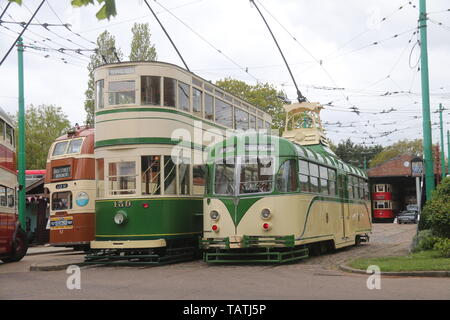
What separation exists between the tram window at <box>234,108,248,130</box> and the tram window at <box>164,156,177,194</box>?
16.5 ft

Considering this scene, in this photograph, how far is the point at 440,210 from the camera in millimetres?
14805

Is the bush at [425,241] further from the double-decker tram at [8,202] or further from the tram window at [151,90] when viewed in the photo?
the double-decker tram at [8,202]

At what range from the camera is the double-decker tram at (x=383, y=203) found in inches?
2547

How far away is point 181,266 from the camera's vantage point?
1577cm

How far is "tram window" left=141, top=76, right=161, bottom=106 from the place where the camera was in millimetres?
16938

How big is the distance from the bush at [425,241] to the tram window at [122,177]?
7844mm

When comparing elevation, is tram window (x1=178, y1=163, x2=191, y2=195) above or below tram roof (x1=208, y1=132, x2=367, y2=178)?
below

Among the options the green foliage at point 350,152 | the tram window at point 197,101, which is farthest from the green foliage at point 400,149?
the tram window at point 197,101

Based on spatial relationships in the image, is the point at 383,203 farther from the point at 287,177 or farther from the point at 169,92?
the point at 287,177

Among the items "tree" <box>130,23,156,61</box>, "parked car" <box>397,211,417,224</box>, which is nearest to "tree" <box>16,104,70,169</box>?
"tree" <box>130,23,156,61</box>

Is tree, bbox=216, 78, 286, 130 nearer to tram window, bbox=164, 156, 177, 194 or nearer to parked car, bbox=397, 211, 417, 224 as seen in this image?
parked car, bbox=397, 211, 417, 224

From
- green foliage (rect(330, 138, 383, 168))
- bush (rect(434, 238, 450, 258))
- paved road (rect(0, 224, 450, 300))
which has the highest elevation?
green foliage (rect(330, 138, 383, 168))

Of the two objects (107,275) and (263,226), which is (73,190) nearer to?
Result: (107,275)
